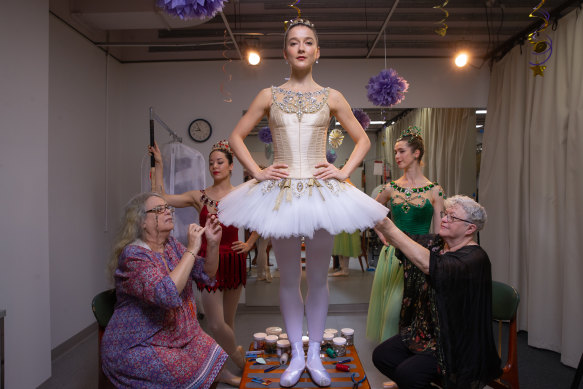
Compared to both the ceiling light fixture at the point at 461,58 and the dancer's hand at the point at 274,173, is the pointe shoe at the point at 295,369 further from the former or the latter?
the ceiling light fixture at the point at 461,58

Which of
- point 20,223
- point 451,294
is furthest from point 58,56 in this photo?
point 451,294

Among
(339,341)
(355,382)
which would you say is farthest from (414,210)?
(355,382)

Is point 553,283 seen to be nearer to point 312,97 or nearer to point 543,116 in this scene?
point 543,116

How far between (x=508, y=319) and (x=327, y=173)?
1.60 m

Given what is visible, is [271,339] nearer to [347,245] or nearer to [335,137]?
[335,137]

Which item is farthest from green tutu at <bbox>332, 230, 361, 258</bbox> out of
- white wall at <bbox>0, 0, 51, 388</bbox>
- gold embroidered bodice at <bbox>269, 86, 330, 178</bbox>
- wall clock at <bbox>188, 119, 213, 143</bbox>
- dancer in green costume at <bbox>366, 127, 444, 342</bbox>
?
gold embroidered bodice at <bbox>269, 86, 330, 178</bbox>

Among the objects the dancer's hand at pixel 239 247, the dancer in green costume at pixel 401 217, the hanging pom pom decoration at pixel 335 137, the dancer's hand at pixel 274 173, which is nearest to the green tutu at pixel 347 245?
the hanging pom pom decoration at pixel 335 137

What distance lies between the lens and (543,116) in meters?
4.09

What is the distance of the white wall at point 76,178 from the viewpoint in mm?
4047

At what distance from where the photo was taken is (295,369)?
196 cm

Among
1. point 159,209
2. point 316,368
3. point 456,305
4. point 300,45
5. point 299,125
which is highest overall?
point 300,45

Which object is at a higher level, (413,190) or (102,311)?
(413,190)

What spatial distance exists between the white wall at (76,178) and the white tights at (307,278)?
9.74ft

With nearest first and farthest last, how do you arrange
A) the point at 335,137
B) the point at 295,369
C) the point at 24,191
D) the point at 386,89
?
the point at 295,369, the point at 24,191, the point at 386,89, the point at 335,137
